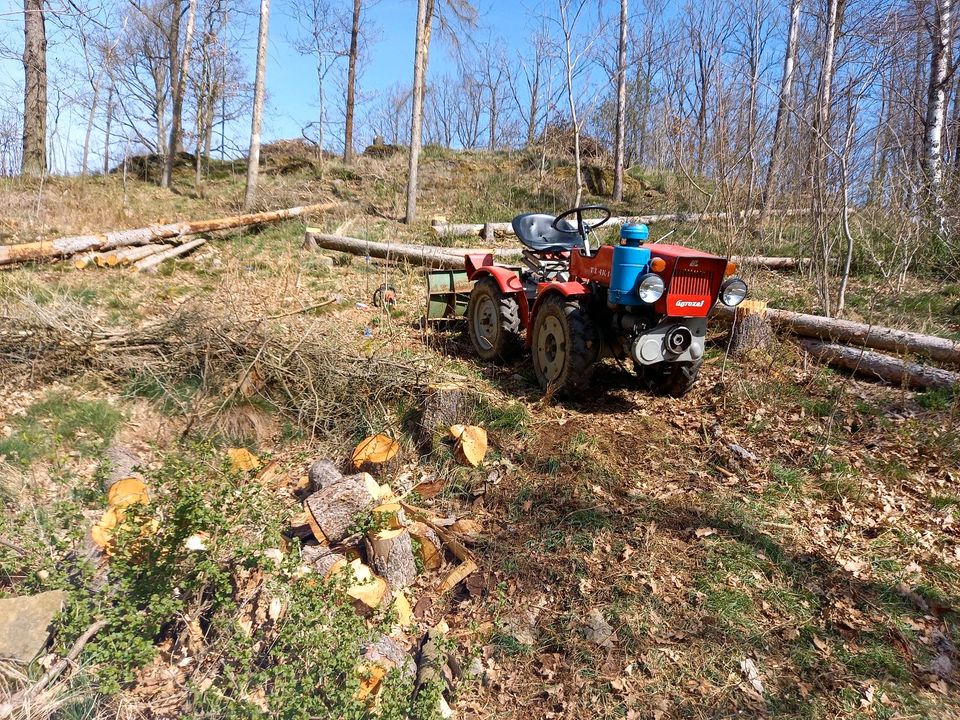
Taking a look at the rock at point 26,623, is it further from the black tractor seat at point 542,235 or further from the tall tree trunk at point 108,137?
the tall tree trunk at point 108,137

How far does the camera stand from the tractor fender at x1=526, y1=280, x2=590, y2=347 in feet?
16.4

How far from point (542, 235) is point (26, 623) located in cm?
509

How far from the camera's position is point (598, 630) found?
10.2 feet

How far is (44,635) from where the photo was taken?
2.62m

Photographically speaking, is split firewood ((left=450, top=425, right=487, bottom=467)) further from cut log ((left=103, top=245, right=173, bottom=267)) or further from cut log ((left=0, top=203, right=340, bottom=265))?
cut log ((left=0, top=203, right=340, bottom=265))

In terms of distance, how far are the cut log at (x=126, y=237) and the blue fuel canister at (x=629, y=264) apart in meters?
8.96

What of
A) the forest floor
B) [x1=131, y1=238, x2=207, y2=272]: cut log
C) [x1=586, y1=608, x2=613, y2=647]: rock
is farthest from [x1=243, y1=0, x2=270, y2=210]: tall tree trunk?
[x1=586, y1=608, x2=613, y2=647]: rock

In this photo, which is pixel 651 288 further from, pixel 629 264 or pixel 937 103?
pixel 937 103

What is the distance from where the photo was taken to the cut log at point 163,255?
968 cm

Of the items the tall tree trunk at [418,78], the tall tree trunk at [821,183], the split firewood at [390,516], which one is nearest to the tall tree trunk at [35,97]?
the tall tree trunk at [418,78]

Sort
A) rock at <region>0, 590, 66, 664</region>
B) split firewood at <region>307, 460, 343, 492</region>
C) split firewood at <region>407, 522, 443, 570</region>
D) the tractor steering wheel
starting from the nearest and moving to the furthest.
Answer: rock at <region>0, 590, 66, 664</region> < split firewood at <region>407, 522, 443, 570</region> < split firewood at <region>307, 460, 343, 492</region> < the tractor steering wheel

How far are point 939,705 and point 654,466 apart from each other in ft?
6.74

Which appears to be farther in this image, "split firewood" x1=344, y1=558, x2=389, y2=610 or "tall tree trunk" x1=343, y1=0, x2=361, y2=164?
"tall tree trunk" x1=343, y1=0, x2=361, y2=164

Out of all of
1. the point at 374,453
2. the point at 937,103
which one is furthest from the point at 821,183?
the point at 374,453
